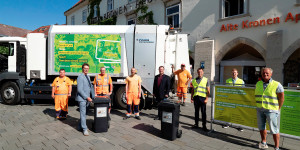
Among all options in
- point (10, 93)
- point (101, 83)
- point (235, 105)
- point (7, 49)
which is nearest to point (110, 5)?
point (7, 49)

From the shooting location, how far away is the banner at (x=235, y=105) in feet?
12.4

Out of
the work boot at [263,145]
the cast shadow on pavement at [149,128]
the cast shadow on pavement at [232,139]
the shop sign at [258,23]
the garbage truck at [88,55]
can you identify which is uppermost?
the shop sign at [258,23]

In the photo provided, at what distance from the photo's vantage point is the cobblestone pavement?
11.5 ft

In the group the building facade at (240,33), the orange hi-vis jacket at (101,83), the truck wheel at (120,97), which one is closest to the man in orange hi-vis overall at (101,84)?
the orange hi-vis jacket at (101,83)

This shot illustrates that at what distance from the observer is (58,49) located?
652 centimetres

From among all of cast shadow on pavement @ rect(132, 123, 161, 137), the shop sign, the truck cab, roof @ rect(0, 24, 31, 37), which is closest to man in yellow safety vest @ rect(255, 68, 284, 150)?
cast shadow on pavement @ rect(132, 123, 161, 137)

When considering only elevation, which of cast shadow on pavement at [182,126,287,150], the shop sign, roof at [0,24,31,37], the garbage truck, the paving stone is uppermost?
roof at [0,24,31,37]

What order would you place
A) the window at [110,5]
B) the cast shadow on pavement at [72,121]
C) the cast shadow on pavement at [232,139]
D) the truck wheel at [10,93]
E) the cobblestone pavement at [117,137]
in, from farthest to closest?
1. the window at [110,5]
2. the truck wheel at [10,93]
3. the cast shadow on pavement at [72,121]
4. the cast shadow on pavement at [232,139]
5. the cobblestone pavement at [117,137]

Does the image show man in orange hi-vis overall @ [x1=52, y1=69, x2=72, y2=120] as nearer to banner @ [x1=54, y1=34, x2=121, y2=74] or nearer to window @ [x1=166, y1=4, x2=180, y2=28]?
banner @ [x1=54, y1=34, x2=121, y2=74]

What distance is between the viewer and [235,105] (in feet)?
13.2

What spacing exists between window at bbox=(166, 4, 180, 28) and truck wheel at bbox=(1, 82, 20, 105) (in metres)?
10.3

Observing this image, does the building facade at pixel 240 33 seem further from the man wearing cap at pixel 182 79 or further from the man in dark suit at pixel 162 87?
the man in dark suit at pixel 162 87

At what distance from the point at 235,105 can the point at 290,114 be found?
1.01 meters

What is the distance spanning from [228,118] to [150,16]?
11707mm
